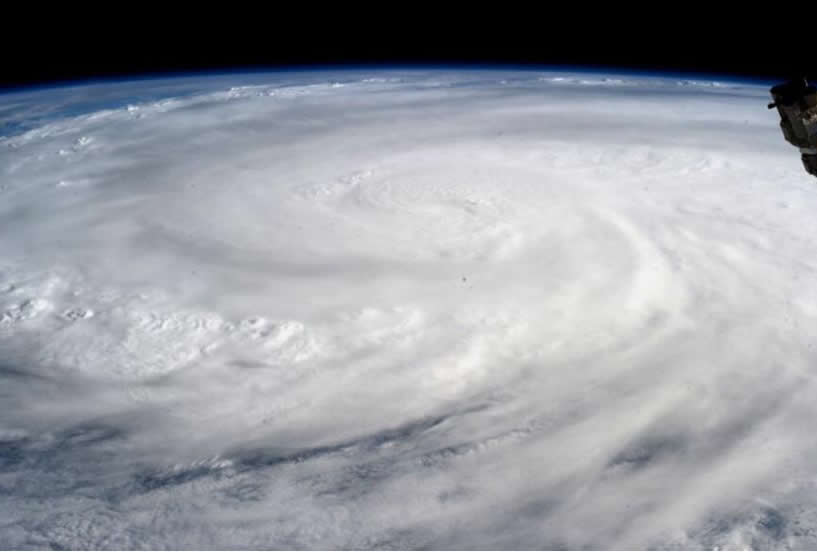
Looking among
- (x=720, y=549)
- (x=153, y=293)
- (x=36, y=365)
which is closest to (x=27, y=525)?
(x=36, y=365)

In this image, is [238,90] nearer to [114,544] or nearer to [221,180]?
[221,180]

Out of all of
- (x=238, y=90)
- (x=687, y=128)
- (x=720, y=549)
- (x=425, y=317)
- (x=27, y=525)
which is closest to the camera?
(x=720, y=549)

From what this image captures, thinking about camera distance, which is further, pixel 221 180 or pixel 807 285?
pixel 221 180

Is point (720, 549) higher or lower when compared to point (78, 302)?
lower

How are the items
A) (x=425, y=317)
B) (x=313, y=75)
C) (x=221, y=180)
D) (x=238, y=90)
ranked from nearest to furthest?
(x=425, y=317) < (x=221, y=180) < (x=238, y=90) < (x=313, y=75)

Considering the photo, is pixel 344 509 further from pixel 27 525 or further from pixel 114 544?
pixel 27 525

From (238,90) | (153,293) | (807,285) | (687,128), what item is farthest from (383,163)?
(238,90)

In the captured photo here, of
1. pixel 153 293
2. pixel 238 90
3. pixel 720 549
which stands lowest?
pixel 720 549
